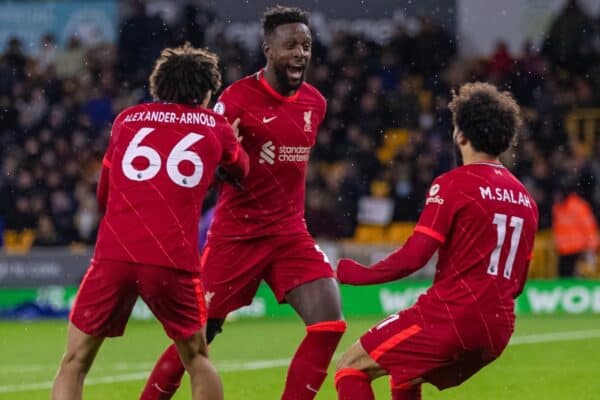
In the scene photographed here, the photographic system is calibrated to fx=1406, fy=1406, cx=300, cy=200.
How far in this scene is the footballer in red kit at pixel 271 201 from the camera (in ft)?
26.5

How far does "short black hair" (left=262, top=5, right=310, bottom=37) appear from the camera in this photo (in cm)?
819

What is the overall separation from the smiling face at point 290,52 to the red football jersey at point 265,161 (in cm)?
12

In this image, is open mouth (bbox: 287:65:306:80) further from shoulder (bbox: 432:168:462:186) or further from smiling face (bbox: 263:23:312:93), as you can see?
shoulder (bbox: 432:168:462:186)

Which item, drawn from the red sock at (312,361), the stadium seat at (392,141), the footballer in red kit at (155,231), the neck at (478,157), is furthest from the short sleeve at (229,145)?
the stadium seat at (392,141)

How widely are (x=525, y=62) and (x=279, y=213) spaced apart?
1345 centimetres

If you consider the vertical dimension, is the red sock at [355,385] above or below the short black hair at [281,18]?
below

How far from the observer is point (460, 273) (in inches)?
255

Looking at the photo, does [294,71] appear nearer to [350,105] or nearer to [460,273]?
[460,273]

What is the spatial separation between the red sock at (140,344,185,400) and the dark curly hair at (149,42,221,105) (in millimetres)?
1494

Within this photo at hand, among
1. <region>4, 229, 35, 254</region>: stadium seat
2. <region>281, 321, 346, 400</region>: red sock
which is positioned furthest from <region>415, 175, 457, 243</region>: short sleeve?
<region>4, 229, 35, 254</region>: stadium seat

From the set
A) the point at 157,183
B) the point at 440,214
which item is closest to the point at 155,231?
the point at 157,183

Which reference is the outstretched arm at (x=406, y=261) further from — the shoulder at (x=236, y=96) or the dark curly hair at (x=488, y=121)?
the shoulder at (x=236, y=96)

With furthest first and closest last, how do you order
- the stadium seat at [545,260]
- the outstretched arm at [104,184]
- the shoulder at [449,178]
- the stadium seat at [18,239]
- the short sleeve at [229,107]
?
the stadium seat at [18,239] < the stadium seat at [545,260] < the short sleeve at [229,107] < the outstretched arm at [104,184] < the shoulder at [449,178]

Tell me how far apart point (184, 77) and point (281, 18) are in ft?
4.23
